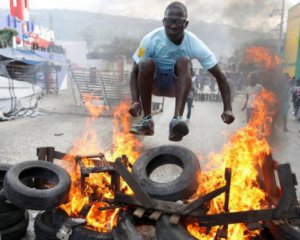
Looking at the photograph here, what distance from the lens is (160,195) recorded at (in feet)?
13.8

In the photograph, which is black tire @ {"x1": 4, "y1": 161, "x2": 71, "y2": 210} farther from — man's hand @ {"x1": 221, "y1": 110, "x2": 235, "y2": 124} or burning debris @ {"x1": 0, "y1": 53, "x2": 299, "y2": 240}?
man's hand @ {"x1": 221, "y1": 110, "x2": 235, "y2": 124}

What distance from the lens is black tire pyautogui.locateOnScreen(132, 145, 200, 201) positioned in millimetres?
4180

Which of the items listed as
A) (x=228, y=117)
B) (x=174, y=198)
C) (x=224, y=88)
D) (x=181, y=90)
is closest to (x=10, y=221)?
(x=174, y=198)

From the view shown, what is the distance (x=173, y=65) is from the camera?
4.24 m

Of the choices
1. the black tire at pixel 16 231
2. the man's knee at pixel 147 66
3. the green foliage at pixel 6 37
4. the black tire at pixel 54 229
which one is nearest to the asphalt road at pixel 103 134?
the black tire at pixel 16 231

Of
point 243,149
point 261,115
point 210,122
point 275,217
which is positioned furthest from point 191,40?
point 210,122

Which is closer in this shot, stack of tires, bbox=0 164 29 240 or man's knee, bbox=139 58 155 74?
man's knee, bbox=139 58 155 74

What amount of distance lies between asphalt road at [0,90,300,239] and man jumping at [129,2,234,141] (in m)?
2.67

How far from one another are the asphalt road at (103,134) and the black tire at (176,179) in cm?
199

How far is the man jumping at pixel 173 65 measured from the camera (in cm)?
402

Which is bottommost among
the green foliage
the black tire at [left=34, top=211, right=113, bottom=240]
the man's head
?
the black tire at [left=34, top=211, right=113, bottom=240]

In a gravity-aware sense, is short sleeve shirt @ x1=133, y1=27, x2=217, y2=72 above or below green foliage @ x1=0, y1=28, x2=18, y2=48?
below

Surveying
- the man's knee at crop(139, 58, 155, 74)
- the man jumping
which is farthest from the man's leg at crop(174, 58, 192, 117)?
the man's knee at crop(139, 58, 155, 74)

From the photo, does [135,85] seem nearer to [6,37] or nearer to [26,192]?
[26,192]
